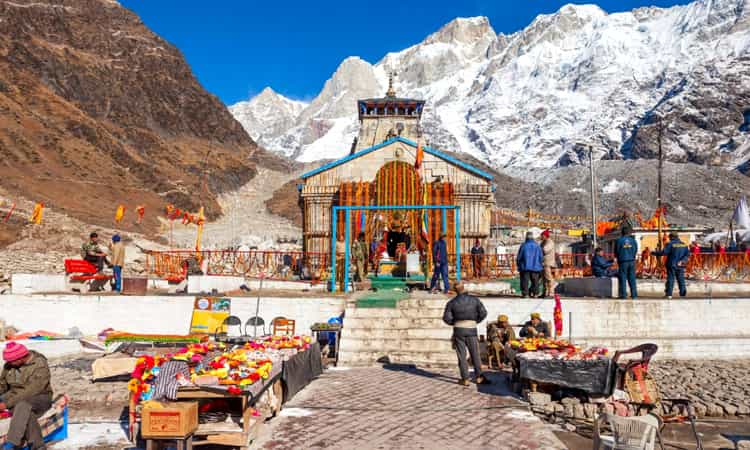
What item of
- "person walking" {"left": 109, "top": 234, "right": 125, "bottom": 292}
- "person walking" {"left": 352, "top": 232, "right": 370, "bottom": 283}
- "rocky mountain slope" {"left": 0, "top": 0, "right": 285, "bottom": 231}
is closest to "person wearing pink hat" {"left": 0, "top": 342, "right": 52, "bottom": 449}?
"person walking" {"left": 109, "top": 234, "right": 125, "bottom": 292}

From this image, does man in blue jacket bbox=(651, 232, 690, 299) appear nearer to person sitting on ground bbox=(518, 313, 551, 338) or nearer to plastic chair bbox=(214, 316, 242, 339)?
person sitting on ground bbox=(518, 313, 551, 338)

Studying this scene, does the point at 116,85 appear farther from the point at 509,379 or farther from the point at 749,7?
the point at 749,7

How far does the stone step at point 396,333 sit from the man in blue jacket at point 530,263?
287 cm

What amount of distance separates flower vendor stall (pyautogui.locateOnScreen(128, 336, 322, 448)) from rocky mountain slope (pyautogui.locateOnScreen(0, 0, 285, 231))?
141ft

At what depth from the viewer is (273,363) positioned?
8.34 meters

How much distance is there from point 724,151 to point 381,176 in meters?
132

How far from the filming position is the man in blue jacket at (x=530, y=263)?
557 inches

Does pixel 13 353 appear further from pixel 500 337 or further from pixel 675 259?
pixel 675 259

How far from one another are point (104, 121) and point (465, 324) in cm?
7941

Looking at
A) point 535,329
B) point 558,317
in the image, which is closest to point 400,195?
point 558,317

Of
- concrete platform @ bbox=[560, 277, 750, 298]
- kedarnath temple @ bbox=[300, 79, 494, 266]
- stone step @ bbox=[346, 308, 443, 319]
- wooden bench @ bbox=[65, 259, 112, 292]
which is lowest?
stone step @ bbox=[346, 308, 443, 319]

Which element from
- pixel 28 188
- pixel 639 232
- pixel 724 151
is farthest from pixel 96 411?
pixel 724 151

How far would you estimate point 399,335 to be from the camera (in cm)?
1241

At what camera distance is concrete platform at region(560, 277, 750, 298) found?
1517cm
